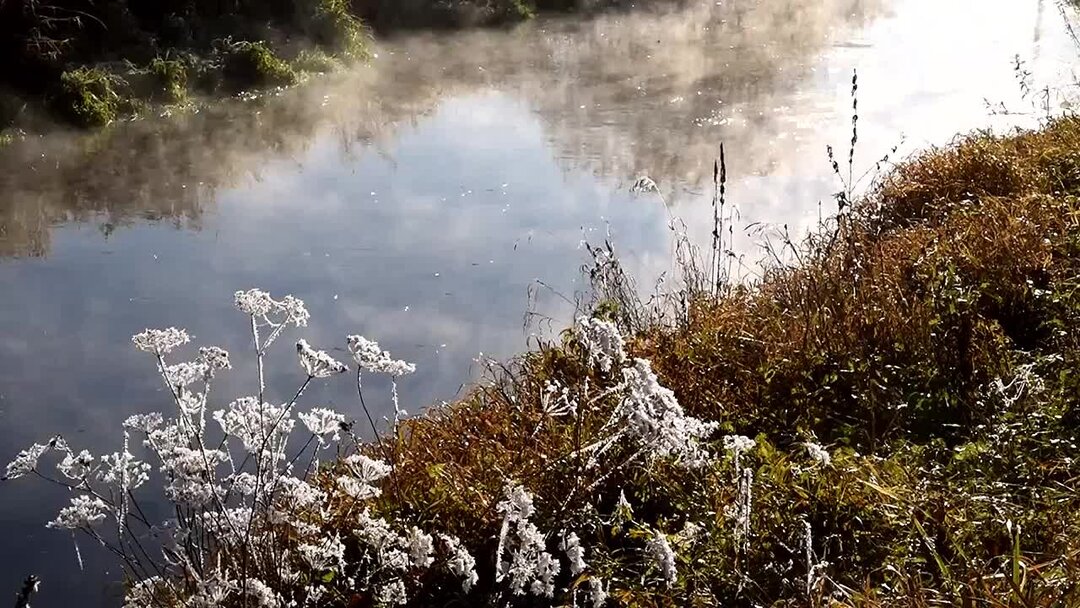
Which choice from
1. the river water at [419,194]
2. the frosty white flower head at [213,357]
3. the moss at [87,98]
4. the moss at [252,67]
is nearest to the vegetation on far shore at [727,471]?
the frosty white flower head at [213,357]

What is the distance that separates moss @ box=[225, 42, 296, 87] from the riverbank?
12mm

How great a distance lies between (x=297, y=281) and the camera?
21.8 ft

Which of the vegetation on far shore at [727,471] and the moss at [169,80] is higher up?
the moss at [169,80]

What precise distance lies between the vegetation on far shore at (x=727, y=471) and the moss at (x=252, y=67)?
8.28 m

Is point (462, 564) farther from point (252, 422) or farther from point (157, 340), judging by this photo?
point (157, 340)

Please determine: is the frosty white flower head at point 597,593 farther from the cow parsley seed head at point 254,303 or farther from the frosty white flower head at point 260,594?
the cow parsley seed head at point 254,303

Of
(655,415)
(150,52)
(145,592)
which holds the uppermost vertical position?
(150,52)

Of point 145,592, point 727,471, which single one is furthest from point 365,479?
point 727,471

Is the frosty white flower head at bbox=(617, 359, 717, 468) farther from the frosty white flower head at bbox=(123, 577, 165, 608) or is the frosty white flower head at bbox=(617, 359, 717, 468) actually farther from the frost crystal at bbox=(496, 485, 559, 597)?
the frosty white flower head at bbox=(123, 577, 165, 608)

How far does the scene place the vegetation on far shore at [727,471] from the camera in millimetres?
2686

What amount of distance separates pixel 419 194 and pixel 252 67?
Result: 16.3 ft

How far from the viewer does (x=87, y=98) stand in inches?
412

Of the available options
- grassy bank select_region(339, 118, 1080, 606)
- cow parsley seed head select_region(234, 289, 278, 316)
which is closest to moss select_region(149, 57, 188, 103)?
grassy bank select_region(339, 118, 1080, 606)

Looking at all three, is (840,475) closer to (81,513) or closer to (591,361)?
(591,361)
